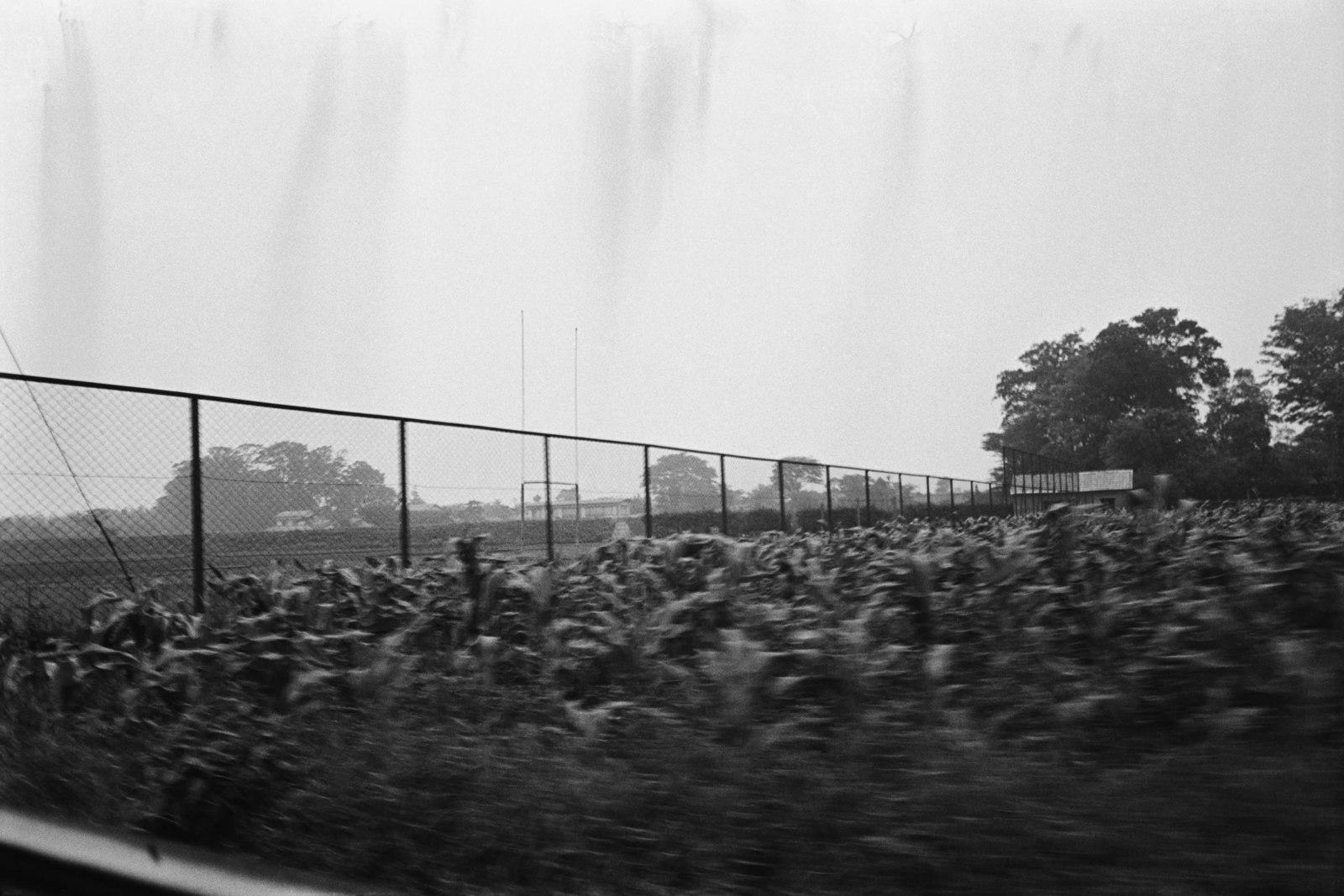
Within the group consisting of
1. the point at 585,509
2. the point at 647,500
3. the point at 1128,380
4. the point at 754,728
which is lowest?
the point at 754,728

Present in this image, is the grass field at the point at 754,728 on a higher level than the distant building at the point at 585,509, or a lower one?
lower

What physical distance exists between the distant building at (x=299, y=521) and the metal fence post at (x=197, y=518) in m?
1.34

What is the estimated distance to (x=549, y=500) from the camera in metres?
13.0

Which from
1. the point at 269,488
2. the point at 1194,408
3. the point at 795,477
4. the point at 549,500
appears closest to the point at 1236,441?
the point at 1194,408

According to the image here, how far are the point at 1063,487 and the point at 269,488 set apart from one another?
5451cm

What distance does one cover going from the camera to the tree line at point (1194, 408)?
58.6 meters

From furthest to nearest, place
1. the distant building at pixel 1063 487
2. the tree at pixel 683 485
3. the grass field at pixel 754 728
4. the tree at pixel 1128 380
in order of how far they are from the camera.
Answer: the tree at pixel 1128 380
the distant building at pixel 1063 487
the tree at pixel 683 485
the grass field at pixel 754 728

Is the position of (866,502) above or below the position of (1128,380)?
below

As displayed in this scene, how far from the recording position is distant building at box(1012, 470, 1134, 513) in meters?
45.3

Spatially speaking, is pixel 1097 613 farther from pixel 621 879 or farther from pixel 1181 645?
pixel 621 879

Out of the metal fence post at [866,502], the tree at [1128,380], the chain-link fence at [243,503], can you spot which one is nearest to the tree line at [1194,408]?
the tree at [1128,380]

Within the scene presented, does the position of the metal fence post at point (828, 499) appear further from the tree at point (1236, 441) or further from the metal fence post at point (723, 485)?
the tree at point (1236, 441)

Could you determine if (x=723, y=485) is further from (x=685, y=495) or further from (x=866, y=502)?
(x=866, y=502)

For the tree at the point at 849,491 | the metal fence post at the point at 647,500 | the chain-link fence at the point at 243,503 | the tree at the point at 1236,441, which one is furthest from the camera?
the tree at the point at 1236,441
